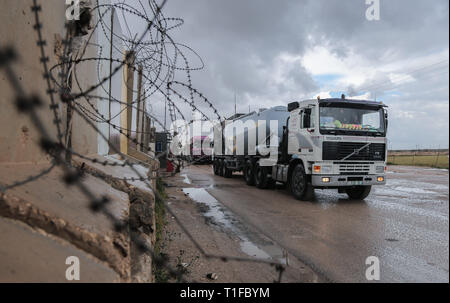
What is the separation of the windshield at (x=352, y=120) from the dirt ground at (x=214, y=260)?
13.3 feet

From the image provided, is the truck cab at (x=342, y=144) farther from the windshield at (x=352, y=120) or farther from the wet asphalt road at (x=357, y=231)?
the wet asphalt road at (x=357, y=231)

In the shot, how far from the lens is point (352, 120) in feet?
28.3

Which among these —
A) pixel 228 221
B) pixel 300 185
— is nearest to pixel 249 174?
pixel 300 185

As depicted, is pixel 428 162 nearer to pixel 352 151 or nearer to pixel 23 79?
pixel 352 151

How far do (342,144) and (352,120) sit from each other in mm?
720

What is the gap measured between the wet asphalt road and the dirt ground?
1.31 feet

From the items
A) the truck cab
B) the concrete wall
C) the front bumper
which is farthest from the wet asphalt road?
the concrete wall

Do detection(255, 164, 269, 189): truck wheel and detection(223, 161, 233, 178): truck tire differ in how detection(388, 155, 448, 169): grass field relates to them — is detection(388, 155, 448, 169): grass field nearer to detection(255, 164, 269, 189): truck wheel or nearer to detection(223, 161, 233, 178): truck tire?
detection(223, 161, 233, 178): truck tire

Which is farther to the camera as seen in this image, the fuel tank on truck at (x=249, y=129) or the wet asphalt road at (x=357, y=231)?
the fuel tank on truck at (x=249, y=129)

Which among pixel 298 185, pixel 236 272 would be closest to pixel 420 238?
pixel 236 272

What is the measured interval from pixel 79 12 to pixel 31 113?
2.60 m

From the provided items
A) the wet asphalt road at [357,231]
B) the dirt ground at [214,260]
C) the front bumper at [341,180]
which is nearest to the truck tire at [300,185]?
the wet asphalt road at [357,231]

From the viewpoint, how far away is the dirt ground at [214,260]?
358 centimetres
